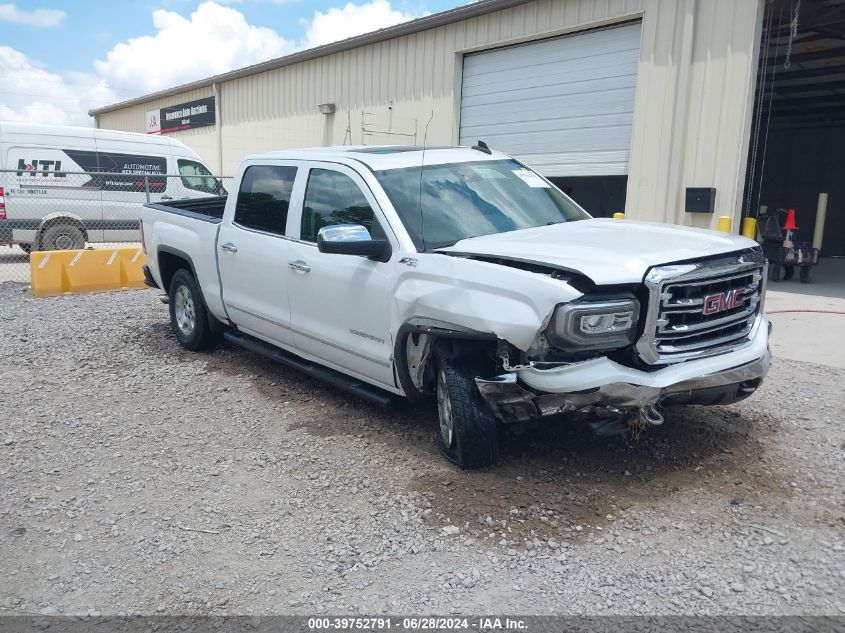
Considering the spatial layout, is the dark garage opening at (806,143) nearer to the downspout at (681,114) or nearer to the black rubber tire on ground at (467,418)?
the downspout at (681,114)

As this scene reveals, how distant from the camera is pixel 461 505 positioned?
3721 millimetres

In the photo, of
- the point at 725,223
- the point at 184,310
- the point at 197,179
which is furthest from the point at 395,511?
the point at 197,179

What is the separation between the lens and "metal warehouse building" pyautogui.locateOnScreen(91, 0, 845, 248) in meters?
9.80

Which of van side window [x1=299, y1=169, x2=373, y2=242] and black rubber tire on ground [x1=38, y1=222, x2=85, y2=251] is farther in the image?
black rubber tire on ground [x1=38, y1=222, x2=85, y2=251]

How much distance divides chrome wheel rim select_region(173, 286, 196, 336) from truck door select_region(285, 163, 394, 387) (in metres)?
2.06

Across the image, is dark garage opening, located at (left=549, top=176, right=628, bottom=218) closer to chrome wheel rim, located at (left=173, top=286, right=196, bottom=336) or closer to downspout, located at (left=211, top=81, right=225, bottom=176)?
downspout, located at (left=211, top=81, right=225, bottom=176)

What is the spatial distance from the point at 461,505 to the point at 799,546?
1.60 metres

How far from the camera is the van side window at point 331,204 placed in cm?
473

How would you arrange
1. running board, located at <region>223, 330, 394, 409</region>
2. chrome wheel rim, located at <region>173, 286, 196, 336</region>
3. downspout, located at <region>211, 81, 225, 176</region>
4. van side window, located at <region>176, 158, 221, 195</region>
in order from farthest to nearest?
downspout, located at <region>211, 81, 225, 176</region> → van side window, located at <region>176, 158, 221, 195</region> → chrome wheel rim, located at <region>173, 286, 196, 336</region> → running board, located at <region>223, 330, 394, 409</region>

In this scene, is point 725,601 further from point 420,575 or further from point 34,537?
point 34,537

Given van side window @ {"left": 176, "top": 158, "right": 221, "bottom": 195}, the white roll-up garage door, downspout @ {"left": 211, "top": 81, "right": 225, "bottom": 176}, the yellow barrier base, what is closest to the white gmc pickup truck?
the yellow barrier base

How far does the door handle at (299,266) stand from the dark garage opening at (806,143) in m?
11.7

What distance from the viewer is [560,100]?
39.8 ft

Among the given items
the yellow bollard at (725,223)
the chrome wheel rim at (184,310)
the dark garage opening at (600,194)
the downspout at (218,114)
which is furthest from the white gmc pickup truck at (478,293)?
the downspout at (218,114)
